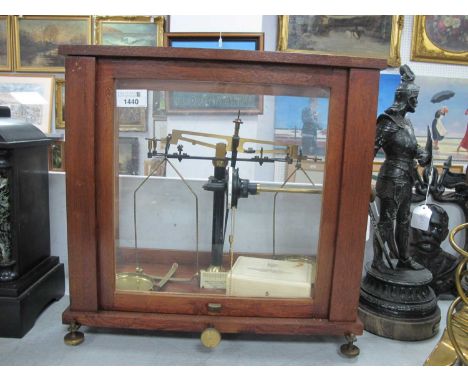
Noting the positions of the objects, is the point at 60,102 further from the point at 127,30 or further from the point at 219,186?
the point at 219,186

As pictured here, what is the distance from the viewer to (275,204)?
990mm

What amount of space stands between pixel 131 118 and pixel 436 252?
0.93 metres

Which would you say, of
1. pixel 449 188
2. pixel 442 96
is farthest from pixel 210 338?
pixel 442 96

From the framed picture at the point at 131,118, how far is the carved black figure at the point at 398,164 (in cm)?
56

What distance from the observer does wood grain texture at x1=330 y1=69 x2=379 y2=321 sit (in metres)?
0.82

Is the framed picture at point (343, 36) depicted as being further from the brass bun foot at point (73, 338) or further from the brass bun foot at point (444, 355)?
the brass bun foot at point (73, 338)

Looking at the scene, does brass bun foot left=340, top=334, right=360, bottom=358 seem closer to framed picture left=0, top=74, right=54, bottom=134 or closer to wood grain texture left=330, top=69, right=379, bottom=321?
wood grain texture left=330, top=69, right=379, bottom=321

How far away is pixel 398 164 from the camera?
99cm

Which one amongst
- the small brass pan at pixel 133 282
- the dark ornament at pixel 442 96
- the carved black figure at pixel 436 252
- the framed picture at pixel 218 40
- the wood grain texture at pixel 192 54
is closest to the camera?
the wood grain texture at pixel 192 54

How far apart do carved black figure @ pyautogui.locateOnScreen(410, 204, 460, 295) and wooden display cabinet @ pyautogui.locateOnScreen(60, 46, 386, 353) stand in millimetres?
393

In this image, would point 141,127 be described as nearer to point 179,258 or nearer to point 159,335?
point 179,258

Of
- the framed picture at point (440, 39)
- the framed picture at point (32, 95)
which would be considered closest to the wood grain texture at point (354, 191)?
the framed picture at point (440, 39)

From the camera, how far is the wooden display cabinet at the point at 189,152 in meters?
0.81


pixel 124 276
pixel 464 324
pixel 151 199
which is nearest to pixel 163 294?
pixel 124 276
